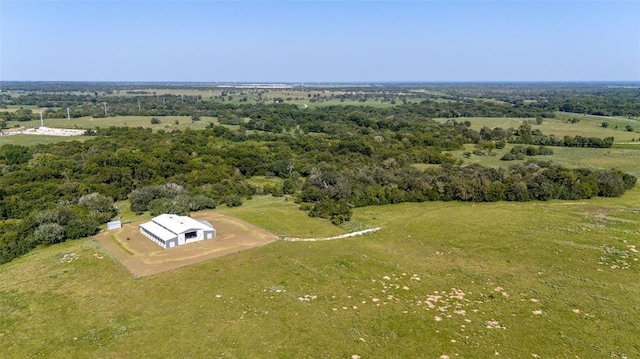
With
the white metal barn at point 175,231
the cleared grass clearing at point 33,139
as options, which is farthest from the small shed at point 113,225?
the cleared grass clearing at point 33,139

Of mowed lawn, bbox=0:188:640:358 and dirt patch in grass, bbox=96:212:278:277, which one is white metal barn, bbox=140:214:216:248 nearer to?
dirt patch in grass, bbox=96:212:278:277

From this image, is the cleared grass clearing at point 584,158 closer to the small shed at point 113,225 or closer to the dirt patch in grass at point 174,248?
the dirt patch in grass at point 174,248

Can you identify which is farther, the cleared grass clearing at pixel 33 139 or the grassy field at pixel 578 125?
the grassy field at pixel 578 125

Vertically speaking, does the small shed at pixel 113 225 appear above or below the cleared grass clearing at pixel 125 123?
below

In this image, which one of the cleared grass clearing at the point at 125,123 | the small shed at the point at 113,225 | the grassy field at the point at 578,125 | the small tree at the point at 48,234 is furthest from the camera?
the cleared grass clearing at the point at 125,123

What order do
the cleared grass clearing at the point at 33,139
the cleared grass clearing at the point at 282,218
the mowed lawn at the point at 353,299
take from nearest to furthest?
the mowed lawn at the point at 353,299 → the cleared grass clearing at the point at 282,218 → the cleared grass clearing at the point at 33,139

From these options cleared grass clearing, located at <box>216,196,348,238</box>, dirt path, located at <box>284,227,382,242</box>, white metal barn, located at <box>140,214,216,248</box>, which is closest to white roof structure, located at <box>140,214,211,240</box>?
white metal barn, located at <box>140,214,216,248</box>
